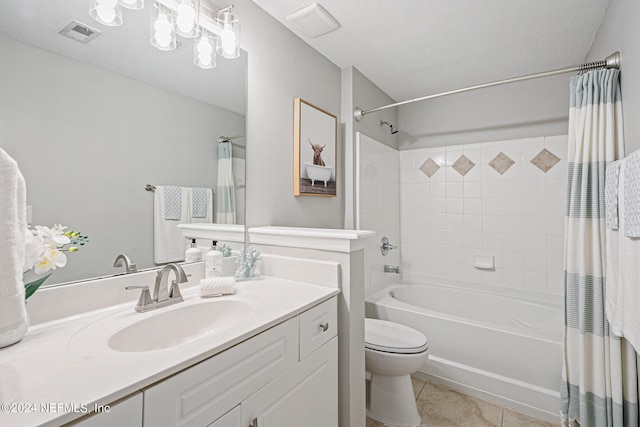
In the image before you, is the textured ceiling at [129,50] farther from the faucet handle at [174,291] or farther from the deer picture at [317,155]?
the faucet handle at [174,291]

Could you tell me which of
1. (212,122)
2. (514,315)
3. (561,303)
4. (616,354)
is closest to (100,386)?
(212,122)

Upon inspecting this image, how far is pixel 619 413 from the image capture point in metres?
1.33

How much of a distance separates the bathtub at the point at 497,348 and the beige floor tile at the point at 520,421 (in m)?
0.03

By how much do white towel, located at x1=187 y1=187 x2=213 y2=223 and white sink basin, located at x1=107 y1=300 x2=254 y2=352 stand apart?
0.40 meters

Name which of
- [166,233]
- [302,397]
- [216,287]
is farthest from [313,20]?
[302,397]

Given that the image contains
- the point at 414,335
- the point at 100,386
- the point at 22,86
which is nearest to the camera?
the point at 100,386

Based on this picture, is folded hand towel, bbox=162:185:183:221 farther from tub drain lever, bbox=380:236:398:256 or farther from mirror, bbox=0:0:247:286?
tub drain lever, bbox=380:236:398:256

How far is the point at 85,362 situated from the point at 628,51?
2306 mm

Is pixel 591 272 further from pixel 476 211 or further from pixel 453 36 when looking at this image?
pixel 453 36

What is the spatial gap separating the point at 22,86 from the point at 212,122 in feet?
2.13

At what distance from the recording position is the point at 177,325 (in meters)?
1.03

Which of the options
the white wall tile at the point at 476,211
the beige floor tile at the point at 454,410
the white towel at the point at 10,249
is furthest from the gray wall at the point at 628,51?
the white towel at the point at 10,249

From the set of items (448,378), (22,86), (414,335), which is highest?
(22,86)

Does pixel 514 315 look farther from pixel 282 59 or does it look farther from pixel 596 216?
pixel 282 59
